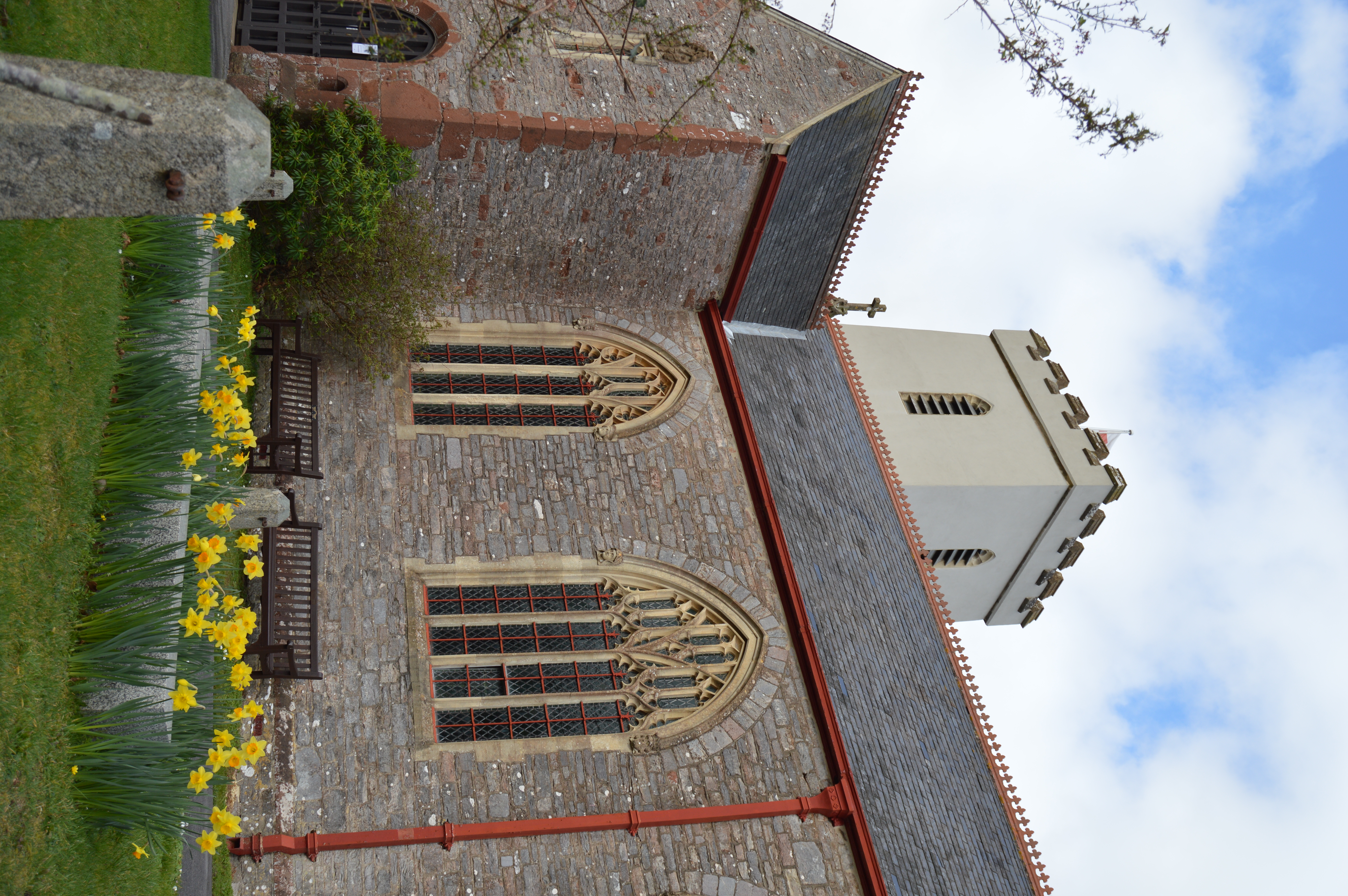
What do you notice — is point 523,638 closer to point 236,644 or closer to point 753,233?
point 236,644

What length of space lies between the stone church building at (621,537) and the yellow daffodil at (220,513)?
101 inches

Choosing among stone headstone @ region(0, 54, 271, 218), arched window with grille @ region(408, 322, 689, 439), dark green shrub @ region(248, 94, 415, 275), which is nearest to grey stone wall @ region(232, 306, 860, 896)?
arched window with grille @ region(408, 322, 689, 439)

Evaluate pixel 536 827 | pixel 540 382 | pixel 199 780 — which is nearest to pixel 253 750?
pixel 199 780

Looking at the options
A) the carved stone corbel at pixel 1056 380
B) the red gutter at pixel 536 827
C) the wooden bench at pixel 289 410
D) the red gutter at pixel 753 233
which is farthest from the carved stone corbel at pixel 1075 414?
the wooden bench at pixel 289 410

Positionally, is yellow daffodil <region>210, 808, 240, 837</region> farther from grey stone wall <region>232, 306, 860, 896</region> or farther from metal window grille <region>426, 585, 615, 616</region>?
metal window grille <region>426, 585, 615, 616</region>

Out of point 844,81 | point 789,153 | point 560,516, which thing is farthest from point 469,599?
point 844,81

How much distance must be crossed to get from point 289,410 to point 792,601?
5289 mm

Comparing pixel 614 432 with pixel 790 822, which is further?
pixel 614 432

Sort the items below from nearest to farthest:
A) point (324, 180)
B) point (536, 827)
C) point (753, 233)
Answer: point (536, 827) < point (324, 180) < point (753, 233)

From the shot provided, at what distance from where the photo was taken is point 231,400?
6355 mm

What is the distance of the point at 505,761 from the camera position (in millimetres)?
8531

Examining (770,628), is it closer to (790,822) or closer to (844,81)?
(790,822)

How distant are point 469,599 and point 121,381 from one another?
4085 millimetres

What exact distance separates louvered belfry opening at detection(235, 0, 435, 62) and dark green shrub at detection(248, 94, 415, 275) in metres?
1.32
